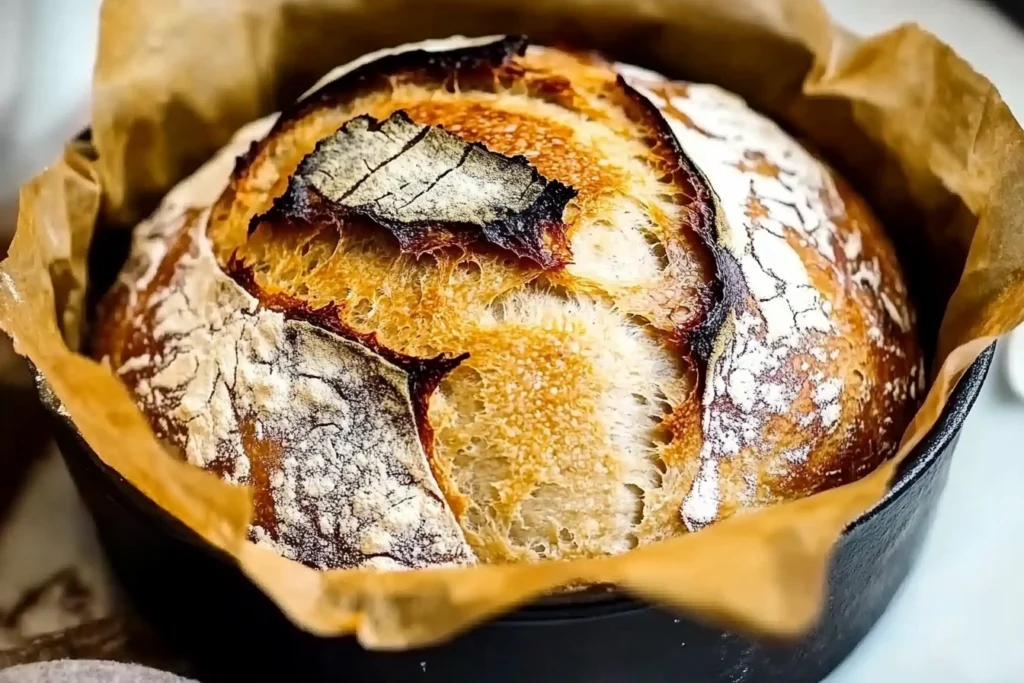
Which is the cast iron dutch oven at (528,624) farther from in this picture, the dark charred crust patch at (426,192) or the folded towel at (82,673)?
the dark charred crust patch at (426,192)

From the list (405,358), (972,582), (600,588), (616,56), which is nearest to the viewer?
(600,588)

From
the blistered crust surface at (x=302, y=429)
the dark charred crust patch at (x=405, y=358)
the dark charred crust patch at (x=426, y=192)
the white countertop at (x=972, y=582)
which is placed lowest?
the white countertop at (x=972, y=582)

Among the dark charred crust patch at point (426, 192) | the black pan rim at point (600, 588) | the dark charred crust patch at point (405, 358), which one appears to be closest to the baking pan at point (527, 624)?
the black pan rim at point (600, 588)

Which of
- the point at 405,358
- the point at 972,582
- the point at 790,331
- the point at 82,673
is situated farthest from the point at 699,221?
the point at 82,673

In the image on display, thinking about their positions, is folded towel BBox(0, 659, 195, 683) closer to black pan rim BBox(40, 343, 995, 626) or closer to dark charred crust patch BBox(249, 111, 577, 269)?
black pan rim BBox(40, 343, 995, 626)

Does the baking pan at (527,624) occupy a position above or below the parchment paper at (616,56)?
below

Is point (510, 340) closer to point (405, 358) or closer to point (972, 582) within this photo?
point (405, 358)

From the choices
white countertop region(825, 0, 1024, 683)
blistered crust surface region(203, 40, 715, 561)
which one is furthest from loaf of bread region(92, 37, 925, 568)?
white countertop region(825, 0, 1024, 683)
